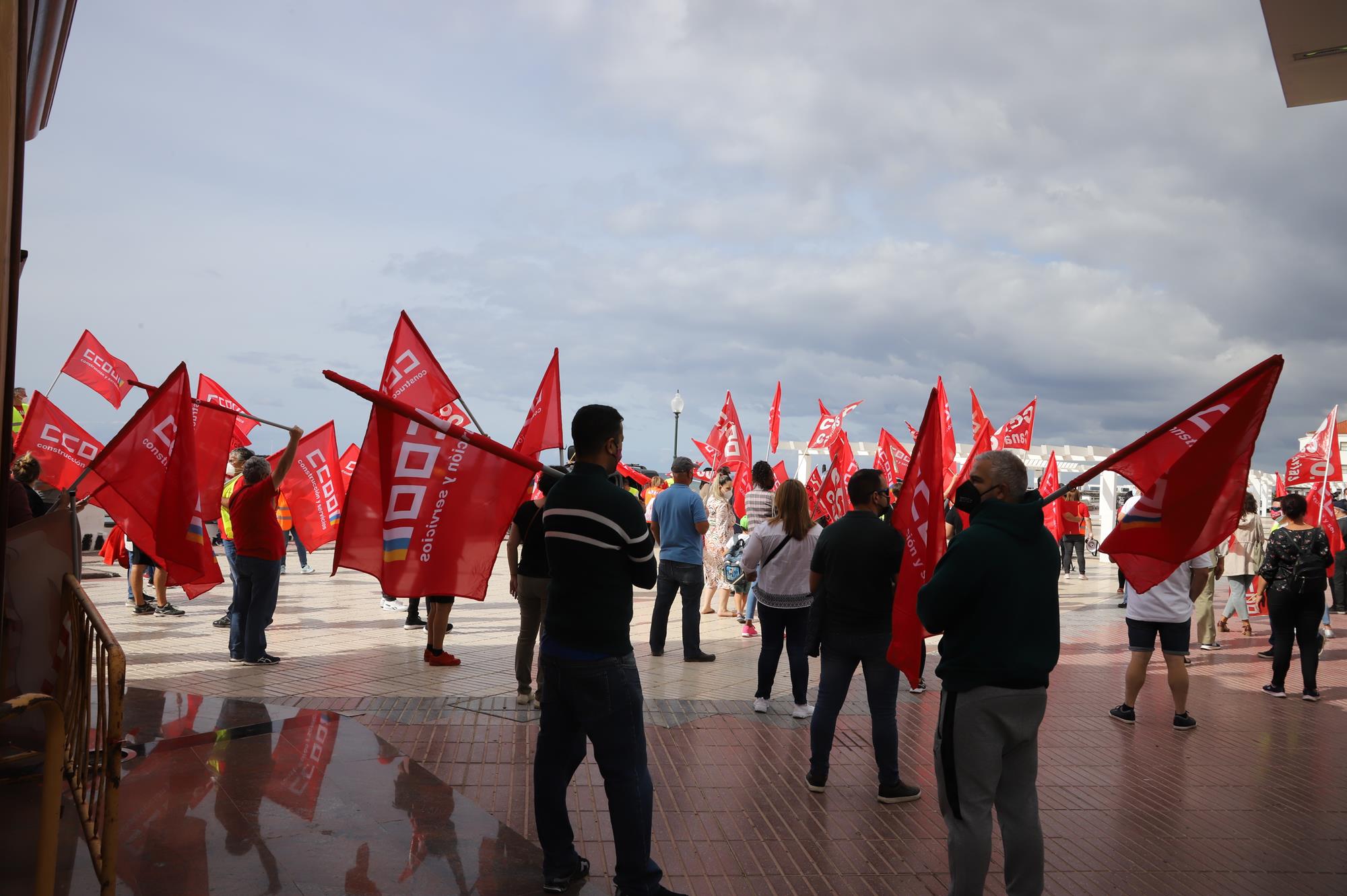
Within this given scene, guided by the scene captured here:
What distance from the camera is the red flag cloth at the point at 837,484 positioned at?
12.5 metres

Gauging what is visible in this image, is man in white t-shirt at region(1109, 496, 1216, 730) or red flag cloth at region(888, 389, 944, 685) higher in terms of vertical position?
red flag cloth at region(888, 389, 944, 685)

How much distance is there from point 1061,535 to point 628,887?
748 inches

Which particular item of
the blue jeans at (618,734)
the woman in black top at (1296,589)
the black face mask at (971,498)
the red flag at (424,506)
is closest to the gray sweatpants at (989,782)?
the black face mask at (971,498)

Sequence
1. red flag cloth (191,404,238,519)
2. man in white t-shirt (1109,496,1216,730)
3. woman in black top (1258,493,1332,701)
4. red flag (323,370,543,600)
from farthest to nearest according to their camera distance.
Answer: woman in black top (1258,493,1332,701), red flag cloth (191,404,238,519), man in white t-shirt (1109,496,1216,730), red flag (323,370,543,600)

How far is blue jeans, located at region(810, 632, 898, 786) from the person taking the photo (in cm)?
552

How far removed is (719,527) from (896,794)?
7.53m

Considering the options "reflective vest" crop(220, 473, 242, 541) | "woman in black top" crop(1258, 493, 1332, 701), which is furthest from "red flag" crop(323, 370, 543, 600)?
"reflective vest" crop(220, 473, 242, 541)

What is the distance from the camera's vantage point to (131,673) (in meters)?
8.37

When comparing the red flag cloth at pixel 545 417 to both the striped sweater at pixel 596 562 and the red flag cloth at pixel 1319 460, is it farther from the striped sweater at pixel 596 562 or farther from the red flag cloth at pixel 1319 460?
the red flag cloth at pixel 1319 460

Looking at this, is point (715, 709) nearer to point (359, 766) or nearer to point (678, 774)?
point (678, 774)

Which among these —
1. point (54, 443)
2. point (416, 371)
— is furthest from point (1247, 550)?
point (54, 443)

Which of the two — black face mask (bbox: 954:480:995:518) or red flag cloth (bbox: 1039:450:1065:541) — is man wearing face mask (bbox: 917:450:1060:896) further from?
red flag cloth (bbox: 1039:450:1065:541)

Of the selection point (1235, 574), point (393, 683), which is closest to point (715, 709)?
point (393, 683)

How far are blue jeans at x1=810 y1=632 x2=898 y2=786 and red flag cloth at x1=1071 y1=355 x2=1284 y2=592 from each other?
4.69 feet
